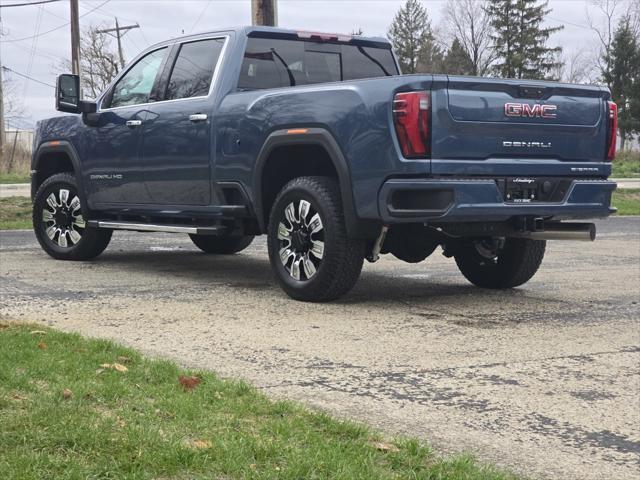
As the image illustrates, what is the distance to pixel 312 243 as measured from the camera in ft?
24.2

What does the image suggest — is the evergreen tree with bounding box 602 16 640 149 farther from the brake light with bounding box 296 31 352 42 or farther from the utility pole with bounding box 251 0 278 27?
the brake light with bounding box 296 31 352 42

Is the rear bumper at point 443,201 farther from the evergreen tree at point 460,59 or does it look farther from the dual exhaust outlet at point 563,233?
the evergreen tree at point 460,59

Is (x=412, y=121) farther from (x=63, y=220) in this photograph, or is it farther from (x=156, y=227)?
→ (x=63, y=220)

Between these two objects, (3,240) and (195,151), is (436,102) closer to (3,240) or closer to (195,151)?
(195,151)

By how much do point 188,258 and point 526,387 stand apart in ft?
21.0

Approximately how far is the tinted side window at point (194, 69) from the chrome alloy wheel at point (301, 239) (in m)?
1.64

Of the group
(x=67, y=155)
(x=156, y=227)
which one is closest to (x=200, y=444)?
(x=156, y=227)

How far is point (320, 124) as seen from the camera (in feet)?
23.5

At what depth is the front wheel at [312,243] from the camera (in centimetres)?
715

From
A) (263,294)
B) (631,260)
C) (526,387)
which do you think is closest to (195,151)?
(263,294)

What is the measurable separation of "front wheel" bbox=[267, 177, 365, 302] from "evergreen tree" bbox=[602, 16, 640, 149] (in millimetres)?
69768

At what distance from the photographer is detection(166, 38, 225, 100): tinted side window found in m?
8.62

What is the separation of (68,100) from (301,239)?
346cm

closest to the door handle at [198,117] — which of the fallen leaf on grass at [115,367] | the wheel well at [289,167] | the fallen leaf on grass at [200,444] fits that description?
the wheel well at [289,167]
